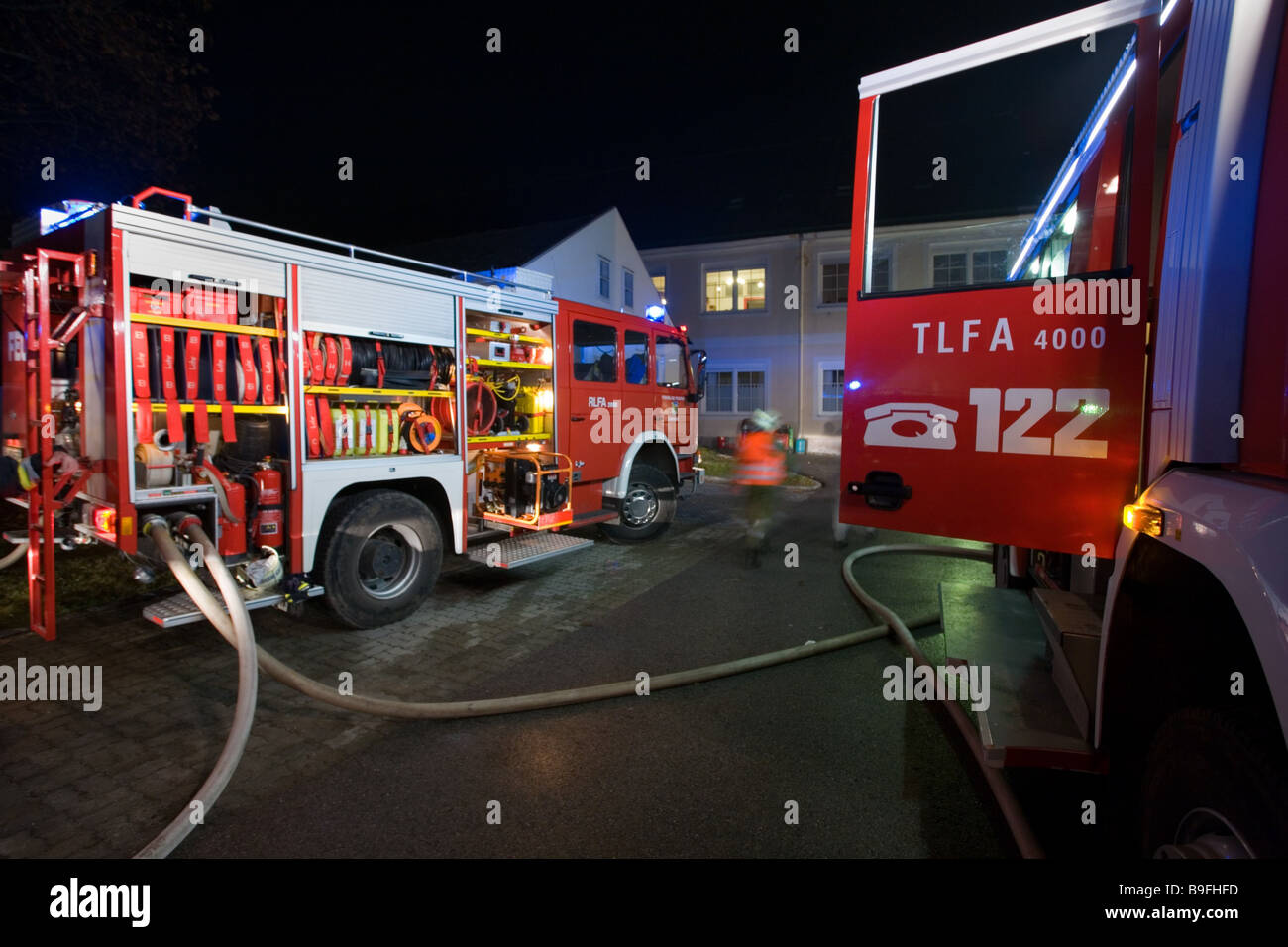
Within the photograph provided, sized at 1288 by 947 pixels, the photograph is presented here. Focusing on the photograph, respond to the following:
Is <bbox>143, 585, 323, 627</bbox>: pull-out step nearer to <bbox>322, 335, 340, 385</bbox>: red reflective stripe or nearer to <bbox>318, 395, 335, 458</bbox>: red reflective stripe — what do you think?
<bbox>318, 395, 335, 458</bbox>: red reflective stripe

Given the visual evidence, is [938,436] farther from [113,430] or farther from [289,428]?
[113,430]

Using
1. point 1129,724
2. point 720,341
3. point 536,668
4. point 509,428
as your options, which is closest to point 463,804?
point 536,668

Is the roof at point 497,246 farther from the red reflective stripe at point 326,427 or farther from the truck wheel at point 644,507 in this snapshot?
the red reflective stripe at point 326,427

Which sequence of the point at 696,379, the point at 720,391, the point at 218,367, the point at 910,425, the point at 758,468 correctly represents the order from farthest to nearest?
the point at 720,391
the point at 696,379
the point at 758,468
the point at 218,367
the point at 910,425

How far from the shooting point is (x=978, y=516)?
2.66 meters

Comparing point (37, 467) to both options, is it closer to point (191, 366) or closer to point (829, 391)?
point (191, 366)

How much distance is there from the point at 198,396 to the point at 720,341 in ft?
61.3

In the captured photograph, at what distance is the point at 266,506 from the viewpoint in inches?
177

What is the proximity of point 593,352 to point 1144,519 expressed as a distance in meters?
6.31

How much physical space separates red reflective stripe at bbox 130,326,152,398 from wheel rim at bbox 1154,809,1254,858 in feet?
16.5

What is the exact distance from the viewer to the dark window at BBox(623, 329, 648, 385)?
816 cm

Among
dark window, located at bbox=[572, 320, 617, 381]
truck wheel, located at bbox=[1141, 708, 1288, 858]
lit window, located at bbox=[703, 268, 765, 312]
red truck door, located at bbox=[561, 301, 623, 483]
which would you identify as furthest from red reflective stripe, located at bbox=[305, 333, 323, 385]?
lit window, located at bbox=[703, 268, 765, 312]

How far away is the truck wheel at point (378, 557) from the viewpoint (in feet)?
16.1

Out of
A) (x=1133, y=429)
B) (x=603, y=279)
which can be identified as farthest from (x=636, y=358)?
(x=603, y=279)
